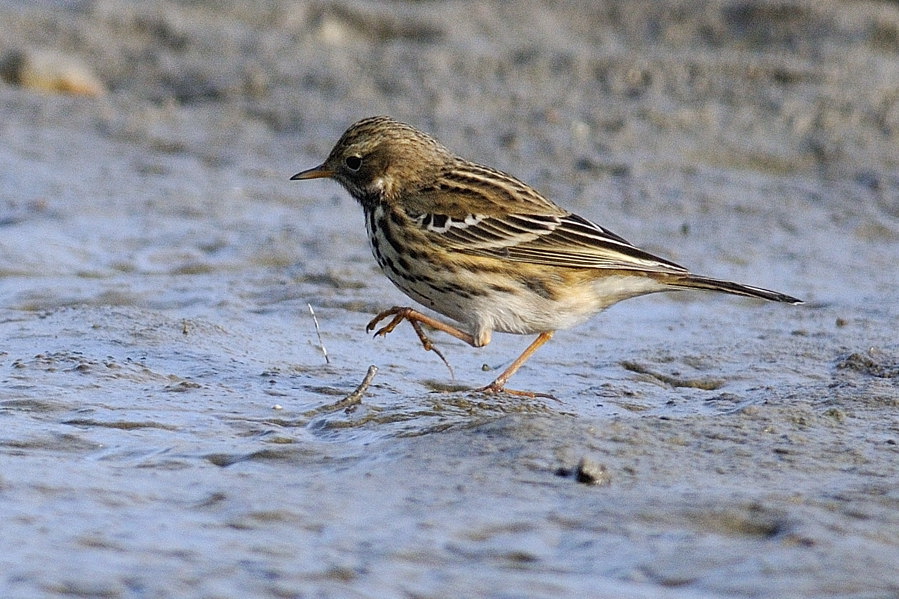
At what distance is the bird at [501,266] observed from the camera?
677 cm

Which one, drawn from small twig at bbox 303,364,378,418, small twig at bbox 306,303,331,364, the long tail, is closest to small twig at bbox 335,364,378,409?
small twig at bbox 303,364,378,418

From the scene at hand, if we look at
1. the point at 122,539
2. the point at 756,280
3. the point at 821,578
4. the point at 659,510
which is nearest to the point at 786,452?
the point at 659,510

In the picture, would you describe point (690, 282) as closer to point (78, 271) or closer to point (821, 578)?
point (821, 578)

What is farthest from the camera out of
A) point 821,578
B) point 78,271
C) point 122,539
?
point 78,271

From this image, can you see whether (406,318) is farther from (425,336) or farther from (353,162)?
(353,162)

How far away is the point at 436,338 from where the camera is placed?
26.0 ft

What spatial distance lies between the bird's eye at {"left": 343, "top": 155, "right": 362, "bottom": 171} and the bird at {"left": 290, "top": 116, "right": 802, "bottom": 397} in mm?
393

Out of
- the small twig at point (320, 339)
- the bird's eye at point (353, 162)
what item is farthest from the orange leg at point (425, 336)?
the bird's eye at point (353, 162)

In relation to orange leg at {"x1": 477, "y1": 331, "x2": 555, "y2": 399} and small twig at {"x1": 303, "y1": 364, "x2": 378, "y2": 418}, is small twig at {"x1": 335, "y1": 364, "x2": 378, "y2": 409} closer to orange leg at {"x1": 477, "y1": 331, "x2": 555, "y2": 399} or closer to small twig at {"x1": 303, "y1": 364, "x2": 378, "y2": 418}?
small twig at {"x1": 303, "y1": 364, "x2": 378, "y2": 418}

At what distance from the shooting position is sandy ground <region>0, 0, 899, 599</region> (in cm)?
452

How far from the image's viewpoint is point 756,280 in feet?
29.6

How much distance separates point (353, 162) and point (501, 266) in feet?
3.73

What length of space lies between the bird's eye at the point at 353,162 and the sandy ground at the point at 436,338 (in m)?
0.91

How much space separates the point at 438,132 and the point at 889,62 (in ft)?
14.5
